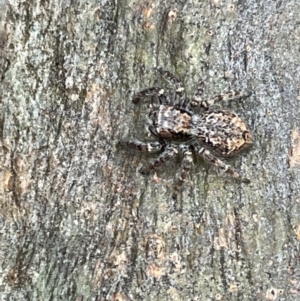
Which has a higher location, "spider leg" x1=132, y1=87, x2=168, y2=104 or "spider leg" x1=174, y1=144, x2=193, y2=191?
"spider leg" x1=132, y1=87, x2=168, y2=104

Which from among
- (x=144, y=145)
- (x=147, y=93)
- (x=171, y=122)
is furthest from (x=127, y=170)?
(x=171, y=122)

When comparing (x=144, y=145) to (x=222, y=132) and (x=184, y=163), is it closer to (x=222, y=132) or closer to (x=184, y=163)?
(x=184, y=163)

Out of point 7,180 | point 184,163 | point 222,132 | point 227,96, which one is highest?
point 227,96

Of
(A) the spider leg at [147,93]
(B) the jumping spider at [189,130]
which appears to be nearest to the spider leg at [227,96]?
(B) the jumping spider at [189,130]

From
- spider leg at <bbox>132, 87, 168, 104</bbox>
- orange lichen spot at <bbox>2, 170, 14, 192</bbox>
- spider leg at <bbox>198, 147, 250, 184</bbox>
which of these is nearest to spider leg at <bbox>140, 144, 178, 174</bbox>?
spider leg at <bbox>198, 147, 250, 184</bbox>

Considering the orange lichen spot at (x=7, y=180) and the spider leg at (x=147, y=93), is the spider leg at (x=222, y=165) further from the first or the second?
the orange lichen spot at (x=7, y=180)

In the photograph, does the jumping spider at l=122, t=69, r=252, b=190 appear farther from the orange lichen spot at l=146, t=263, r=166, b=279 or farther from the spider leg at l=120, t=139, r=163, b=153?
the orange lichen spot at l=146, t=263, r=166, b=279

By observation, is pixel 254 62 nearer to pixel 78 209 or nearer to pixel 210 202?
pixel 210 202
